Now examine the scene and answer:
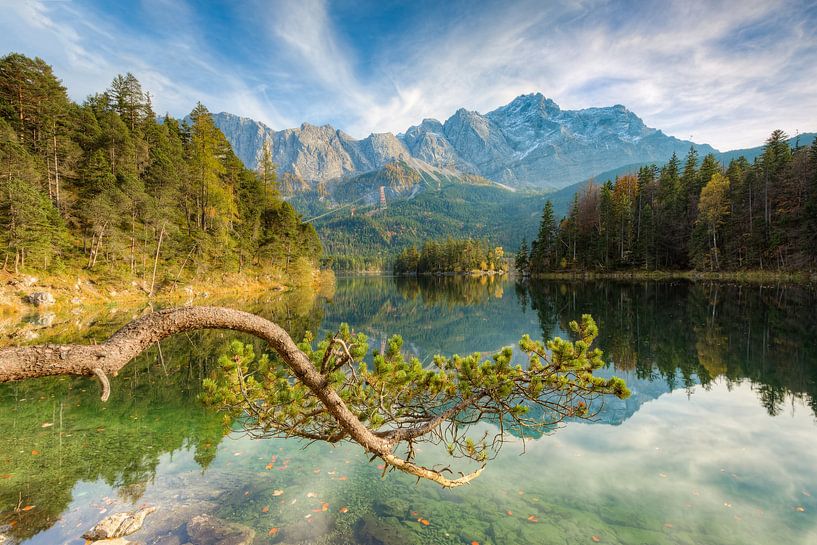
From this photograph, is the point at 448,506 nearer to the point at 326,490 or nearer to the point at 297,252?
the point at 326,490

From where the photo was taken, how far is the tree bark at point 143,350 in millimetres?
1891

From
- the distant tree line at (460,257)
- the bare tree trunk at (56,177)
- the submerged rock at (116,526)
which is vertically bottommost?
the submerged rock at (116,526)

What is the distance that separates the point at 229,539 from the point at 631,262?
252ft

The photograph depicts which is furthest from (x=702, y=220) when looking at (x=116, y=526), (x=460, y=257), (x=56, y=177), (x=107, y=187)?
(x=56, y=177)

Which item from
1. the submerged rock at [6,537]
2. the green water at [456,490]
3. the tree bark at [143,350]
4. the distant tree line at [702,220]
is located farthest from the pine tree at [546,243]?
the submerged rock at [6,537]

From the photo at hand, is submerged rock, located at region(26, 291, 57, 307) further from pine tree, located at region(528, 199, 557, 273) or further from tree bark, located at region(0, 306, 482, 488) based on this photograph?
pine tree, located at region(528, 199, 557, 273)

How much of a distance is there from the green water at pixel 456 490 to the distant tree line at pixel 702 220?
162ft

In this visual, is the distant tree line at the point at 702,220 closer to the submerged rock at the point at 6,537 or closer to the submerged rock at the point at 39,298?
the submerged rock at the point at 6,537

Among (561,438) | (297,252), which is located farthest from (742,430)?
(297,252)

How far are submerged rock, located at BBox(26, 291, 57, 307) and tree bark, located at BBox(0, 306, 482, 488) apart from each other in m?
32.9

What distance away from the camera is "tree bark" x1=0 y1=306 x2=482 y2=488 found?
1891mm

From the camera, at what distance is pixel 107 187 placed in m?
31.2

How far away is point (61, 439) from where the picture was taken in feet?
27.3

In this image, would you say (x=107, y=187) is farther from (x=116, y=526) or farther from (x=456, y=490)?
(x=456, y=490)
